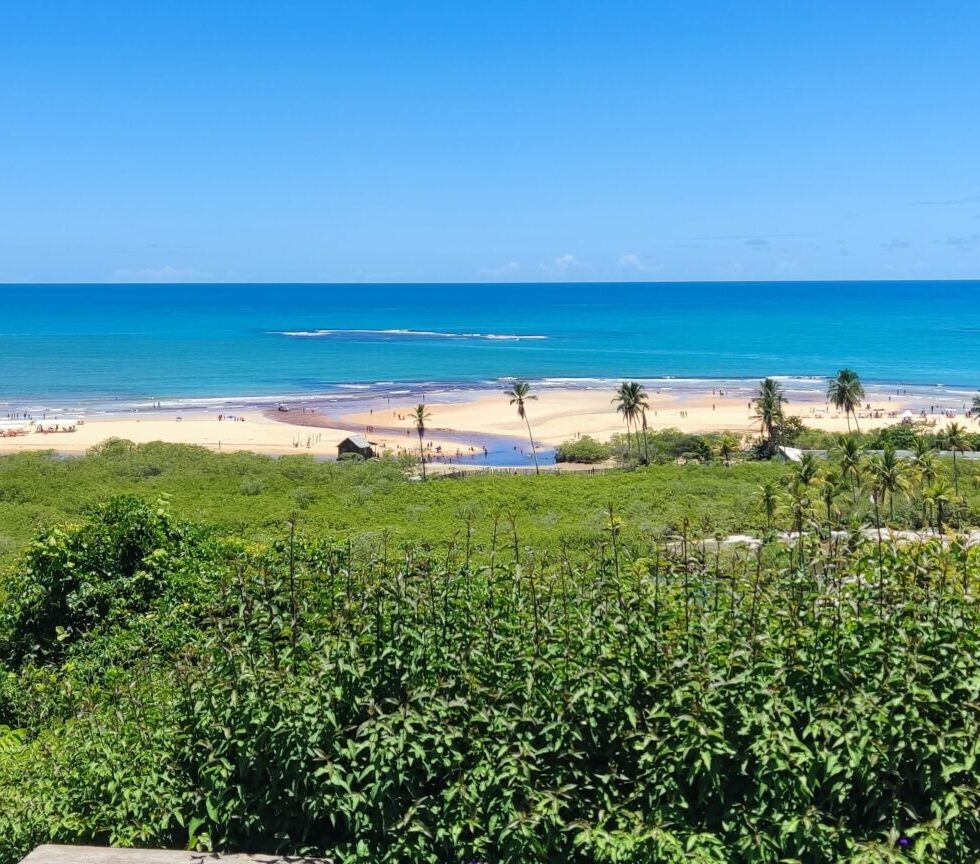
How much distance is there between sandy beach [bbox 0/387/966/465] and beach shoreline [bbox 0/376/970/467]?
3.2 inches

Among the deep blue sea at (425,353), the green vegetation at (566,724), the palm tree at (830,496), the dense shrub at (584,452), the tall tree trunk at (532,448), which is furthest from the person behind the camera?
Result: the deep blue sea at (425,353)

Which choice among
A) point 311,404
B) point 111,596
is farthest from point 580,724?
point 311,404

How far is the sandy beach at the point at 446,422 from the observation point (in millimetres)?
61250

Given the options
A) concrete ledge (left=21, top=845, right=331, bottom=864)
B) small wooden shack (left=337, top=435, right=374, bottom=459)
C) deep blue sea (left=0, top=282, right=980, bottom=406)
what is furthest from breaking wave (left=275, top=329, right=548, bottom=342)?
concrete ledge (left=21, top=845, right=331, bottom=864)

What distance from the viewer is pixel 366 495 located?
111 ft

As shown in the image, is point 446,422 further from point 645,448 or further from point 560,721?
point 560,721

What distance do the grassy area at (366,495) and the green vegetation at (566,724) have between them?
16.2 m

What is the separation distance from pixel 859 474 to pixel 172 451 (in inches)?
1322

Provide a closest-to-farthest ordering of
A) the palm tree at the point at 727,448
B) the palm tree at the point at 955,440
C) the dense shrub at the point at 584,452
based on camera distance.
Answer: the palm tree at the point at 955,440, the palm tree at the point at 727,448, the dense shrub at the point at 584,452

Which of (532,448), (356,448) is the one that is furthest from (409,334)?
(356,448)

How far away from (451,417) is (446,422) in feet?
7.56

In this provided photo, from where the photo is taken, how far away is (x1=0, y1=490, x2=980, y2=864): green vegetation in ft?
16.9

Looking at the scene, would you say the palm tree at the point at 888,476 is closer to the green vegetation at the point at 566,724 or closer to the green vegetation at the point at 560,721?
the green vegetation at the point at 560,721

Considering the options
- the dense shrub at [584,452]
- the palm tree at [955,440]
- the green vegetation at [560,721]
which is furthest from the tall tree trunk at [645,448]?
the green vegetation at [560,721]
